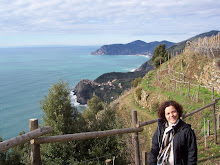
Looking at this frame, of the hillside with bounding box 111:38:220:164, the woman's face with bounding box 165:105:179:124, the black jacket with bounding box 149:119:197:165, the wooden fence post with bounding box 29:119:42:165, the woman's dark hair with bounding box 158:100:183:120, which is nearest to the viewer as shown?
the black jacket with bounding box 149:119:197:165

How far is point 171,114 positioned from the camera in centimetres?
266

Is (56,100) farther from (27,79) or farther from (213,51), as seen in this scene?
(27,79)

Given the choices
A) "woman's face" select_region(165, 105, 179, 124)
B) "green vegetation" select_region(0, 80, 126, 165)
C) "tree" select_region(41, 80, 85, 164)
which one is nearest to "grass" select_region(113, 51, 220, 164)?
"green vegetation" select_region(0, 80, 126, 165)

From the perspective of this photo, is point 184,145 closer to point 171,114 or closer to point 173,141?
point 173,141

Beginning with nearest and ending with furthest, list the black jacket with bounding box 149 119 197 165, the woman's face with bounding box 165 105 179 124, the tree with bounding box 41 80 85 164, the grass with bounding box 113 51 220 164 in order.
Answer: the black jacket with bounding box 149 119 197 165, the woman's face with bounding box 165 105 179 124, the grass with bounding box 113 51 220 164, the tree with bounding box 41 80 85 164

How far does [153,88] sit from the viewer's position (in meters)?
22.5

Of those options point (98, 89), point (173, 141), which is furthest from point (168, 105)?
point (98, 89)

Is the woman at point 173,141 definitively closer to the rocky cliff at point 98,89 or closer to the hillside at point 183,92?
the hillside at point 183,92

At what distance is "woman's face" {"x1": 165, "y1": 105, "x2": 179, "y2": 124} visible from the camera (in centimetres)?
265

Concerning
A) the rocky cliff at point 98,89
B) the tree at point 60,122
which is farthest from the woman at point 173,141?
the rocky cliff at point 98,89

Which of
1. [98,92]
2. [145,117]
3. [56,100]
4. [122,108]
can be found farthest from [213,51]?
[98,92]

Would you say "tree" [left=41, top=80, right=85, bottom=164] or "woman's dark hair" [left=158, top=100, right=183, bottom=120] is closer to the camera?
"woman's dark hair" [left=158, top=100, right=183, bottom=120]

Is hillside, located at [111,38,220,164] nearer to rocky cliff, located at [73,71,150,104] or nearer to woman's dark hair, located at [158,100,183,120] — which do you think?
woman's dark hair, located at [158,100,183,120]

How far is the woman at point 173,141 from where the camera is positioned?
2.45m
